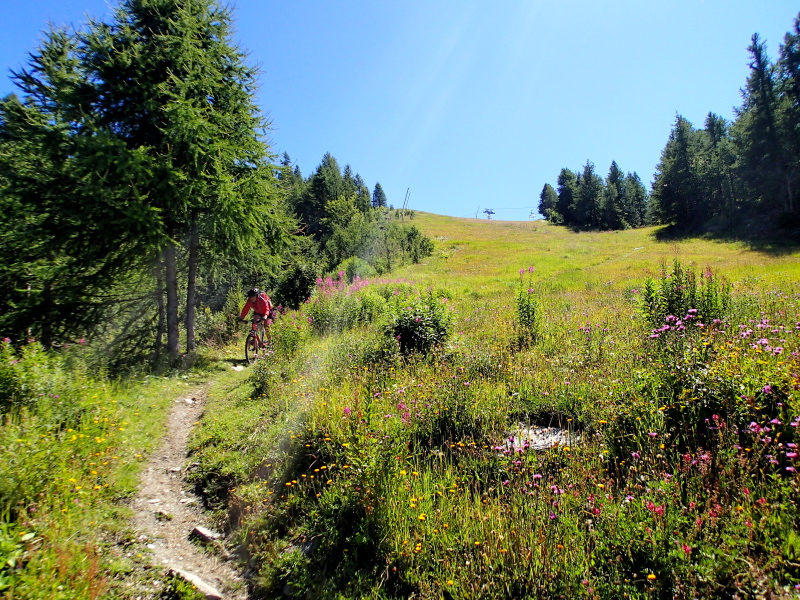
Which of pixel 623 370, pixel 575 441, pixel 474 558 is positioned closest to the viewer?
pixel 474 558

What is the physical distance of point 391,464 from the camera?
3.92m

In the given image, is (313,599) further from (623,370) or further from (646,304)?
(646,304)

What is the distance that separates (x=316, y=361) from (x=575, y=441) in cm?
579

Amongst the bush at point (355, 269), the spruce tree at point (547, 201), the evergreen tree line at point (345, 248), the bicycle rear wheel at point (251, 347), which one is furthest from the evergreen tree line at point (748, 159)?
the bicycle rear wheel at point (251, 347)

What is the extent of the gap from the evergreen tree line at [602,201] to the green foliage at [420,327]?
75635mm

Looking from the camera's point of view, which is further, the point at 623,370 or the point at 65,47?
the point at 65,47

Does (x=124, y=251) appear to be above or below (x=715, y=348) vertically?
above

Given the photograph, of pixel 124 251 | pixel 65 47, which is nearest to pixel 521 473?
pixel 124 251

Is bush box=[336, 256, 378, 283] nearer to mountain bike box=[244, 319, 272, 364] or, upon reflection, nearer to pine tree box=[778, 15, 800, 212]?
mountain bike box=[244, 319, 272, 364]

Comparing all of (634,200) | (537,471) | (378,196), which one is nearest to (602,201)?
(634,200)

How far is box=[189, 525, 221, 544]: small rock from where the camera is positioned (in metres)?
4.40

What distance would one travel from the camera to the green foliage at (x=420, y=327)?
7.95 m

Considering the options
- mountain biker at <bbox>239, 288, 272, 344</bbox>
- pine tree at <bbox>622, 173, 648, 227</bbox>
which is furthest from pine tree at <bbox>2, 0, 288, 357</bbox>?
pine tree at <bbox>622, 173, 648, 227</bbox>

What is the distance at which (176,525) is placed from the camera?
465 centimetres
